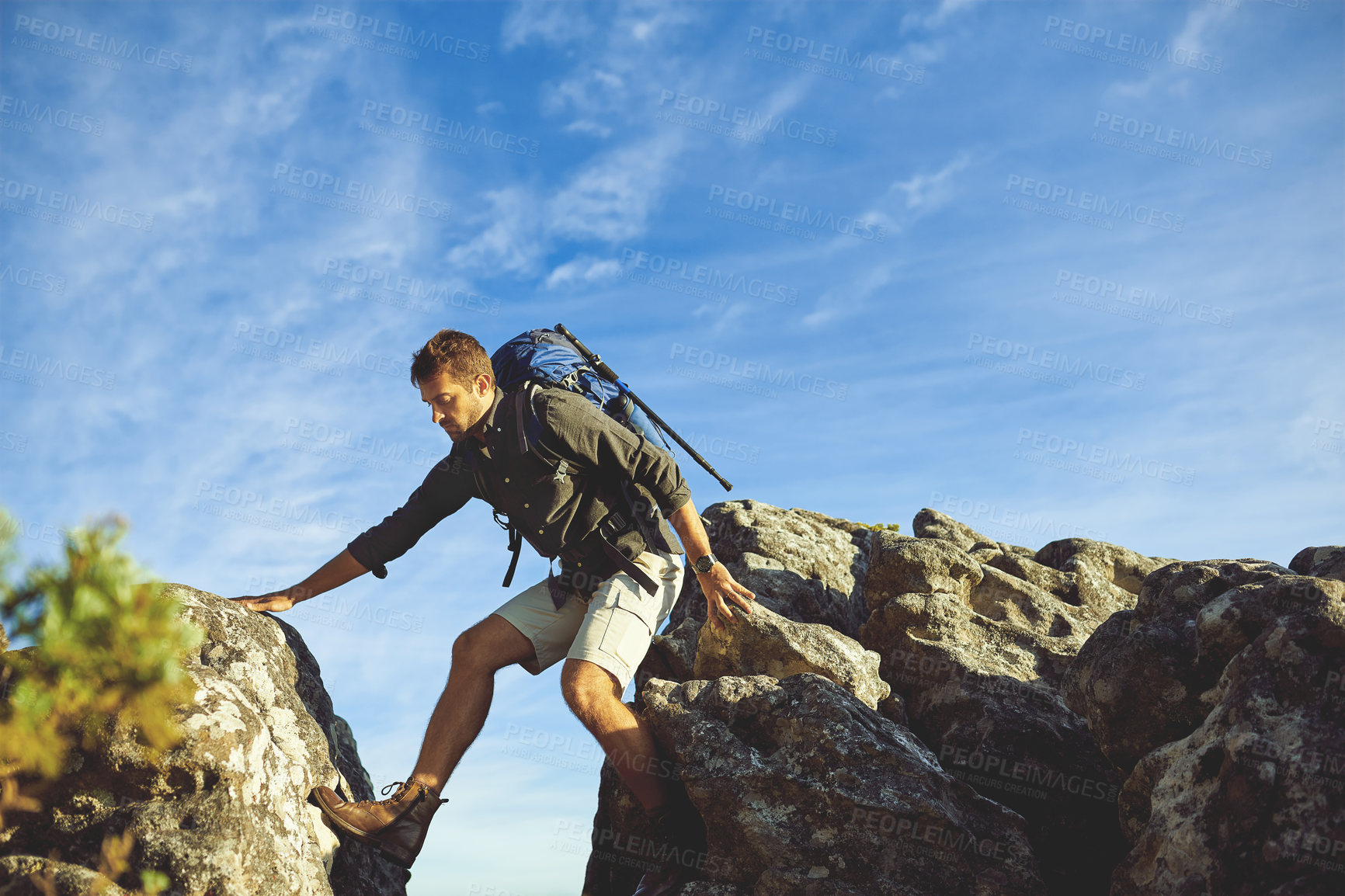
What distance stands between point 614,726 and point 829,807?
66.6 inches

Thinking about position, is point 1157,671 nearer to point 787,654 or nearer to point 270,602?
point 787,654

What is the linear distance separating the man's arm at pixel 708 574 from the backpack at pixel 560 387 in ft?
0.95

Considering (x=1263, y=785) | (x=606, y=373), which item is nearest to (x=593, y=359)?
(x=606, y=373)

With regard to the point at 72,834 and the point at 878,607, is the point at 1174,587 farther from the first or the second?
the point at 72,834

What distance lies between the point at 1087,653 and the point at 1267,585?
191 cm

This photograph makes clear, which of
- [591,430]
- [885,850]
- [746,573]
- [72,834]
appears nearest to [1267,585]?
[885,850]

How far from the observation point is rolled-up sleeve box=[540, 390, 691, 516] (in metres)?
6.99

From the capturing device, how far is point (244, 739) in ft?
18.6

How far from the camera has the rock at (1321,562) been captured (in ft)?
23.4

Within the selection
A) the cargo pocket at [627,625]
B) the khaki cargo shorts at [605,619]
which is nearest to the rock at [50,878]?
the khaki cargo shorts at [605,619]

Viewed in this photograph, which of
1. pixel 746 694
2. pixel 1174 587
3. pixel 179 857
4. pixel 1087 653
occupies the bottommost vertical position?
pixel 179 857

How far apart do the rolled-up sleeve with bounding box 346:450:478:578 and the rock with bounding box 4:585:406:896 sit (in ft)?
4.02

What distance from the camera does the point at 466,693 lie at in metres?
7.06

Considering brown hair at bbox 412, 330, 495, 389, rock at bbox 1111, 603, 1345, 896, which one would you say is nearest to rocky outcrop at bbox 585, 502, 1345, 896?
rock at bbox 1111, 603, 1345, 896
